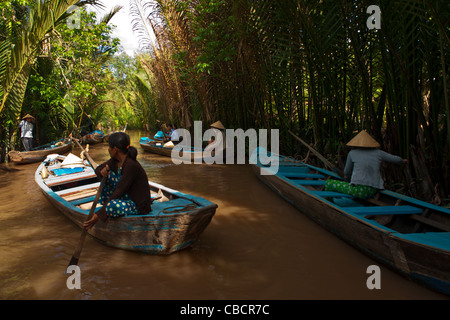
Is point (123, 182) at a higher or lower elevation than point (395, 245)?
higher

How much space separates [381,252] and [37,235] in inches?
156

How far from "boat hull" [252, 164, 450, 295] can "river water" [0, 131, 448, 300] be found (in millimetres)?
121

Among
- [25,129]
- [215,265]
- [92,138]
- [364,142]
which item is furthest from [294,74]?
[92,138]

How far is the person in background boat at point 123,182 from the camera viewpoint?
116 inches

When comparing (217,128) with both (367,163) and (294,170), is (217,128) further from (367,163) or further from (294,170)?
(367,163)

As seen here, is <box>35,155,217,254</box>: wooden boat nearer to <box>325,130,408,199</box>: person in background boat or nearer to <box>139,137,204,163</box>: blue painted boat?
<box>325,130,408,199</box>: person in background boat

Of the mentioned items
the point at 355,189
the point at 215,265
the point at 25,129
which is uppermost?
the point at 25,129

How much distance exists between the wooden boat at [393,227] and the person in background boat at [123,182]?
207 cm

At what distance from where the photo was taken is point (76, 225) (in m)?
4.03

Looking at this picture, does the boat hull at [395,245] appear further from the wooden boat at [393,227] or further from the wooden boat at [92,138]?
the wooden boat at [92,138]

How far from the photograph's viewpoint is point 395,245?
8.45ft

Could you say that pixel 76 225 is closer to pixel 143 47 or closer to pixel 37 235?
pixel 37 235

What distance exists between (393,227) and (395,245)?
1.05 meters
